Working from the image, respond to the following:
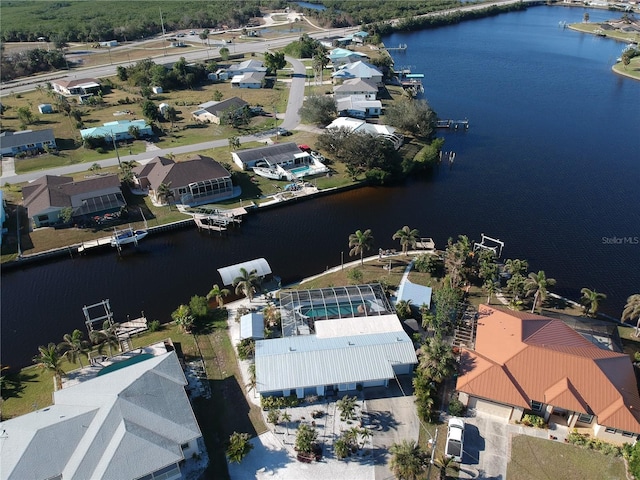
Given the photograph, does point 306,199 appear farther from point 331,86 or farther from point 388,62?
point 388,62

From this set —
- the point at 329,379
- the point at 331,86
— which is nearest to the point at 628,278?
the point at 329,379

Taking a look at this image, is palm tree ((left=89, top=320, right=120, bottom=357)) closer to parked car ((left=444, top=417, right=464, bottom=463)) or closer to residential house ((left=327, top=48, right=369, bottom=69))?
parked car ((left=444, top=417, right=464, bottom=463))

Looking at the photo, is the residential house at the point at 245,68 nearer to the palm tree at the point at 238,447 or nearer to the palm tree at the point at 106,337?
the palm tree at the point at 106,337

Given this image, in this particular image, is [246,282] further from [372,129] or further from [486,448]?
[372,129]

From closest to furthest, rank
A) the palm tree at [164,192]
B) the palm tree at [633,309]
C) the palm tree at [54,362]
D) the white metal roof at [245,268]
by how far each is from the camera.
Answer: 1. the palm tree at [54,362]
2. the palm tree at [633,309]
3. the white metal roof at [245,268]
4. the palm tree at [164,192]

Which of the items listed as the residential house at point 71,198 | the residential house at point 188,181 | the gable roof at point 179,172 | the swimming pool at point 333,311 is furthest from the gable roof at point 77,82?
the swimming pool at point 333,311

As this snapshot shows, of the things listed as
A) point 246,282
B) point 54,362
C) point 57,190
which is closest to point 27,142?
point 57,190
